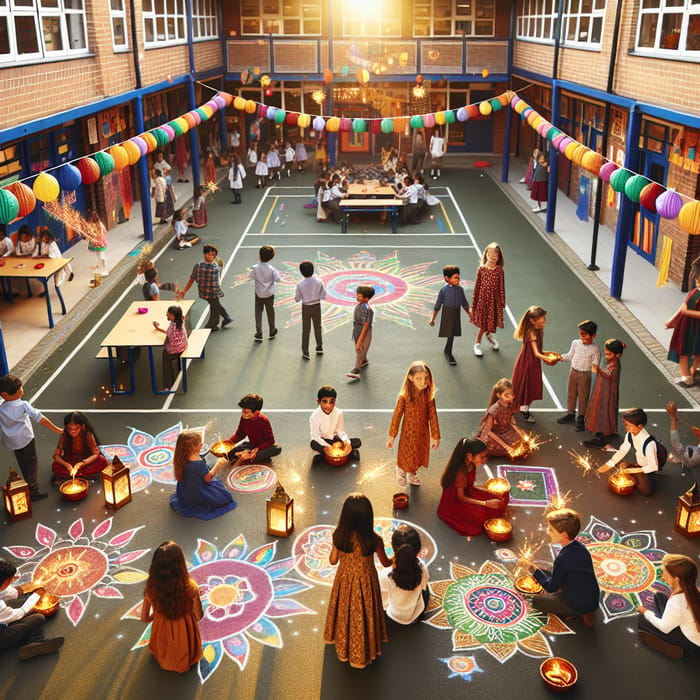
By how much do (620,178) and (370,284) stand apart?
5485 mm

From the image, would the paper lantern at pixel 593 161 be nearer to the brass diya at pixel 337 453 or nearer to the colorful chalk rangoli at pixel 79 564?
the brass diya at pixel 337 453

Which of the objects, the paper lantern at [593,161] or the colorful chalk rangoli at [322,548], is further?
the paper lantern at [593,161]

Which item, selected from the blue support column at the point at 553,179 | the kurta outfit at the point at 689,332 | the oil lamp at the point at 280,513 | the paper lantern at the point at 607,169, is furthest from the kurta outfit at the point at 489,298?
the blue support column at the point at 553,179

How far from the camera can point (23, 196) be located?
11008 mm

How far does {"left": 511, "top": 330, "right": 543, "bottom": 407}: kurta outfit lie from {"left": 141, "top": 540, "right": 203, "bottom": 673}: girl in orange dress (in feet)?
18.8

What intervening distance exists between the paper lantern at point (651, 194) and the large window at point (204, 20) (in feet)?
60.9

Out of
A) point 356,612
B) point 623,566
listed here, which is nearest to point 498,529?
point 623,566

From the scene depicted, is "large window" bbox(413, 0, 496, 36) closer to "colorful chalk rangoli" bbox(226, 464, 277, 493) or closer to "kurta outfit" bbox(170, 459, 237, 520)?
"colorful chalk rangoli" bbox(226, 464, 277, 493)

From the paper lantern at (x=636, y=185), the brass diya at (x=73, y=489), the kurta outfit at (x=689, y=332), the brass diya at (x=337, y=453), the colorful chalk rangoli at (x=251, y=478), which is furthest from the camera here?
the paper lantern at (x=636, y=185)

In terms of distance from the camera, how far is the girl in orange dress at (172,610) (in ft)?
19.5

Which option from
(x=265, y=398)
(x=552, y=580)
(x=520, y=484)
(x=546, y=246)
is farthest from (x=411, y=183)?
(x=552, y=580)

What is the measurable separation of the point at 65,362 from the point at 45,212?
639 cm

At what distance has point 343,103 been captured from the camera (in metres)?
33.0

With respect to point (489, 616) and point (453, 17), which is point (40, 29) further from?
point (453, 17)
